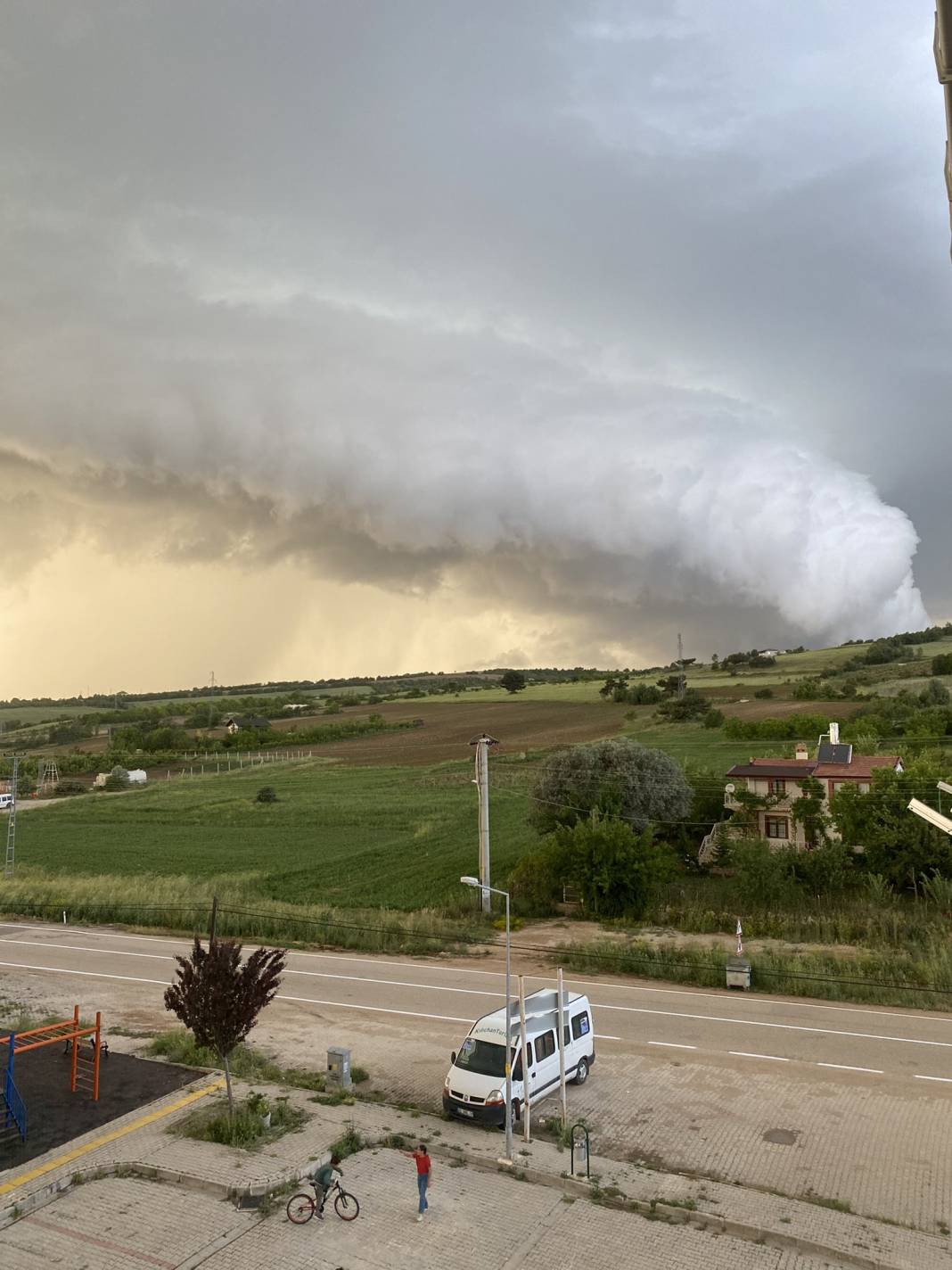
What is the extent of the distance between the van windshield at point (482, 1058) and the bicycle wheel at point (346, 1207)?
4.26 metres

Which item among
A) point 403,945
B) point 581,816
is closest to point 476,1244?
point 403,945

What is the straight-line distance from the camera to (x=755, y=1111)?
60.0ft

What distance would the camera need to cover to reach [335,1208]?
14.3 m

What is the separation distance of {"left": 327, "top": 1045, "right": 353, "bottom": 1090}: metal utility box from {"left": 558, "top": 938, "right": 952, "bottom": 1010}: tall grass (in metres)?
12.2

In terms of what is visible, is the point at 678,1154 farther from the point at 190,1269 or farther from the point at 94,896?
the point at 94,896

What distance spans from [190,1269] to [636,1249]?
670cm

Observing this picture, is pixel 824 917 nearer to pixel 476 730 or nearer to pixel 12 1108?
pixel 12 1108

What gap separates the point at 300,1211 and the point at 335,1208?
0.56 m

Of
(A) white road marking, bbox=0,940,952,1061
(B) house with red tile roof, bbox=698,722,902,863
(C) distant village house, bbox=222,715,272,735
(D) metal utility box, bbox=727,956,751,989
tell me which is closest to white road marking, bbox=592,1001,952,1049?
(A) white road marking, bbox=0,940,952,1061

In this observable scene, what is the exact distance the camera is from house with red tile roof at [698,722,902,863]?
1743 inches

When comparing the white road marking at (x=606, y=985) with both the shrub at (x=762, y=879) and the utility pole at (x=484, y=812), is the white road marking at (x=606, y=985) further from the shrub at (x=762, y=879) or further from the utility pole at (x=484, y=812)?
the shrub at (x=762, y=879)

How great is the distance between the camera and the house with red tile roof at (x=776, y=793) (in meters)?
44.3


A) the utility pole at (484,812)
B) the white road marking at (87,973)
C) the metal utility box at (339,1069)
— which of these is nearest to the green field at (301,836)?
the utility pole at (484,812)

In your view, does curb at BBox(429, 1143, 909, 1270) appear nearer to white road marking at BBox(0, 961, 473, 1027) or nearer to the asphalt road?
the asphalt road
